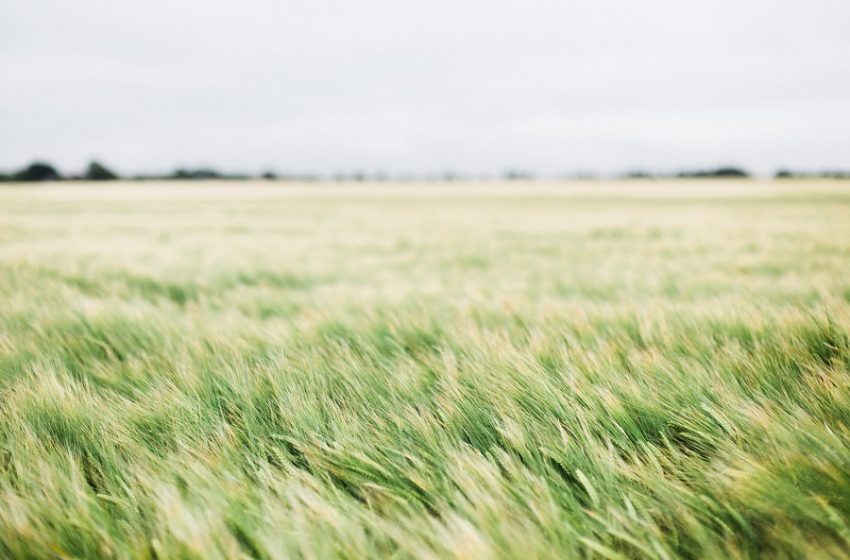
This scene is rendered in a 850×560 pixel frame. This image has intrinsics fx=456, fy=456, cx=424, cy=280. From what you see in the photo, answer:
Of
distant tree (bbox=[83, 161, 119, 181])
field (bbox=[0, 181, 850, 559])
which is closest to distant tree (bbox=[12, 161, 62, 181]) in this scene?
distant tree (bbox=[83, 161, 119, 181])

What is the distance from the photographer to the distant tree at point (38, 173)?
6144 cm

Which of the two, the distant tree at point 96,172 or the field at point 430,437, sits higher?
the distant tree at point 96,172

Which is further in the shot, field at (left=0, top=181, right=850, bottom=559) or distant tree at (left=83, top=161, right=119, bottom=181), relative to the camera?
distant tree at (left=83, top=161, right=119, bottom=181)

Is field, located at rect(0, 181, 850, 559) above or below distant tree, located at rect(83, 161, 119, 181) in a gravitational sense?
below

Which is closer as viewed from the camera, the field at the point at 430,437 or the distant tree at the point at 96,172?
the field at the point at 430,437

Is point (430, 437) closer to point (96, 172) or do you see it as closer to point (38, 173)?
point (96, 172)

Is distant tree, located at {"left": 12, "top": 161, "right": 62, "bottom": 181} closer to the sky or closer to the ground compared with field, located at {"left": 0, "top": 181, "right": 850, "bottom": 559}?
closer to the sky

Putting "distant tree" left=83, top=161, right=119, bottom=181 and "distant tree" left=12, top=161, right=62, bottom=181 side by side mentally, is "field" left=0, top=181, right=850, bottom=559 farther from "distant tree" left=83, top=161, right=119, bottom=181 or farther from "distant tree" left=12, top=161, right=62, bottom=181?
"distant tree" left=12, top=161, right=62, bottom=181

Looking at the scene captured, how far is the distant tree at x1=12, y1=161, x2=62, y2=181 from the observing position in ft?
202

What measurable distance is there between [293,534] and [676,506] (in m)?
0.69

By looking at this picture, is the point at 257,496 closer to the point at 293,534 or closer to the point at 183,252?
the point at 293,534

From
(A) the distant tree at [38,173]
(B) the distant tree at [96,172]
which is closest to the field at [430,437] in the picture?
(B) the distant tree at [96,172]

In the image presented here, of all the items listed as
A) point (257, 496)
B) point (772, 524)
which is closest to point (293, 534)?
point (257, 496)

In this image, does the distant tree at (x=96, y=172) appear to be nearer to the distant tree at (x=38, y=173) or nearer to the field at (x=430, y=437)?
the distant tree at (x=38, y=173)
